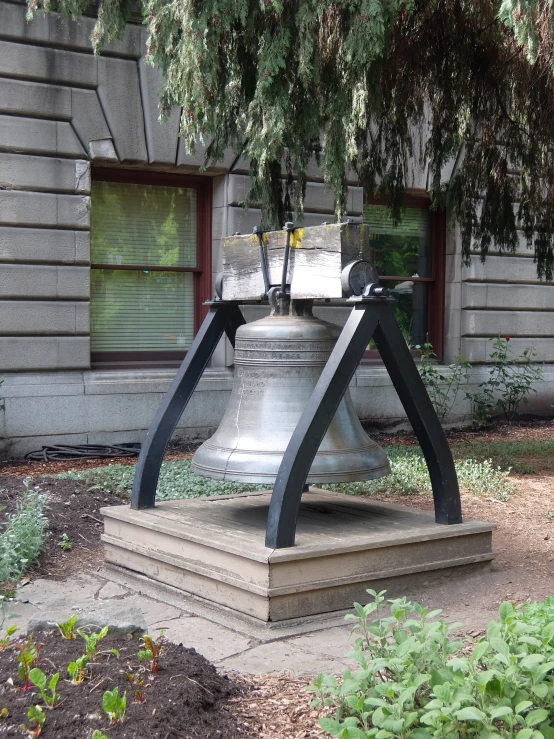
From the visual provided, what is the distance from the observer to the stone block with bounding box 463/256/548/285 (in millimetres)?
13883

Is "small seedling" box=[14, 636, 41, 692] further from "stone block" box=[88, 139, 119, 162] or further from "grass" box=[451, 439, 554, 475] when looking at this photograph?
"stone block" box=[88, 139, 119, 162]

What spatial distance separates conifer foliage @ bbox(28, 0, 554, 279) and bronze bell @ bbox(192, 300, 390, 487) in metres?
2.71

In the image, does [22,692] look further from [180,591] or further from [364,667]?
[180,591]

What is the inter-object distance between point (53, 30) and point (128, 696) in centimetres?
907

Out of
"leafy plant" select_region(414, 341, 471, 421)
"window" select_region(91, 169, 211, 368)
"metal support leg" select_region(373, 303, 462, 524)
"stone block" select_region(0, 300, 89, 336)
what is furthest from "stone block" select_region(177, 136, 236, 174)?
"metal support leg" select_region(373, 303, 462, 524)

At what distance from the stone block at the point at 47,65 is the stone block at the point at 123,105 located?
16 cm

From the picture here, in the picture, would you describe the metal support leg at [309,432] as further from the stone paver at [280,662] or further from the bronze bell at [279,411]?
the stone paver at [280,662]

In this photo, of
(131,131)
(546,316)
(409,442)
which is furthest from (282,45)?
(546,316)

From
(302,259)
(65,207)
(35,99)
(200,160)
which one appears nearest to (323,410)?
(302,259)

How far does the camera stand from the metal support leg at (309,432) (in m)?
4.57

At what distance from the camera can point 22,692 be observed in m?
2.99

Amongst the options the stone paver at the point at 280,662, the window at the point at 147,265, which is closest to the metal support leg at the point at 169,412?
the stone paver at the point at 280,662

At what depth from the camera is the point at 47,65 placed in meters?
10.3

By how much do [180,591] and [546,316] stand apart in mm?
11328
